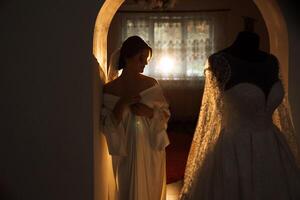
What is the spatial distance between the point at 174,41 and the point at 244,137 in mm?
6447

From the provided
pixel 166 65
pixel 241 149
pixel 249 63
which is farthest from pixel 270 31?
pixel 166 65

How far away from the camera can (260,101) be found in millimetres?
2561

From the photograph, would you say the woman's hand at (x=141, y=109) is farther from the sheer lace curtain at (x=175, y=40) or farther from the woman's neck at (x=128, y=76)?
the sheer lace curtain at (x=175, y=40)

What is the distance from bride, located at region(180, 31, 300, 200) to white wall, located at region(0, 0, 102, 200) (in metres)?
0.76

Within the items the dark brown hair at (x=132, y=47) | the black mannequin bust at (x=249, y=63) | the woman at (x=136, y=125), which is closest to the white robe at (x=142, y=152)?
the woman at (x=136, y=125)

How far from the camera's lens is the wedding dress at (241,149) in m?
2.51

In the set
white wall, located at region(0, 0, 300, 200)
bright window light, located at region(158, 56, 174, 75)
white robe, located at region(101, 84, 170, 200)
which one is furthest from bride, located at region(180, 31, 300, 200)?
bright window light, located at region(158, 56, 174, 75)

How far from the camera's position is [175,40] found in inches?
348

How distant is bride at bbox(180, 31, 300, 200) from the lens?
98.9 inches

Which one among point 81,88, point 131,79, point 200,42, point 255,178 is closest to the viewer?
point 255,178

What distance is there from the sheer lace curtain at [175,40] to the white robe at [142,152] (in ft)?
18.4

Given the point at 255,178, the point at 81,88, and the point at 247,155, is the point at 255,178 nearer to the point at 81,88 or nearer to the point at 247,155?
the point at 247,155

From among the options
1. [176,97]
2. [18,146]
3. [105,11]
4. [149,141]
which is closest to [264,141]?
[149,141]

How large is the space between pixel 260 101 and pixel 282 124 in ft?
1.05
